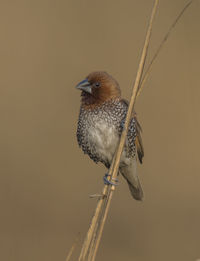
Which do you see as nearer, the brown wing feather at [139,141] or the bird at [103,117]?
the bird at [103,117]

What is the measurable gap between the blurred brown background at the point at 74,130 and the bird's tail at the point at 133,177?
885 mm

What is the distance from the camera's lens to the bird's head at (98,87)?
104 inches

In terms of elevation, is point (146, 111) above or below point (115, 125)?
above

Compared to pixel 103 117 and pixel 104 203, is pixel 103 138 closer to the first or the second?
pixel 103 117

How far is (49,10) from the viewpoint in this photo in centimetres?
467

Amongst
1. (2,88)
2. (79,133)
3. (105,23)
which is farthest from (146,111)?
(79,133)

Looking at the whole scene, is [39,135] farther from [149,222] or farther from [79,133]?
[79,133]

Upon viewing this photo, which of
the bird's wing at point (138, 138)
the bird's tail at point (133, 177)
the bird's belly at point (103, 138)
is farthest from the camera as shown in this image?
the bird's tail at point (133, 177)

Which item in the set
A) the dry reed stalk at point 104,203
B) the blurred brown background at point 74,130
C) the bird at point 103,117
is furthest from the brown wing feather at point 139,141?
the blurred brown background at point 74,130

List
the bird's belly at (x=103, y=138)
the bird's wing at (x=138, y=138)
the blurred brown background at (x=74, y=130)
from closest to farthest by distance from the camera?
the bird's belly at (x=103, y=138), the bird's wing at (x=138, y=138), the blurred brown background at (x=74, y=130)

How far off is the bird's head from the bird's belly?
0.45 feet

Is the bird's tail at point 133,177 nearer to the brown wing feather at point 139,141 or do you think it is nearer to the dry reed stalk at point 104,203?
the brown wing feather at point 139,141

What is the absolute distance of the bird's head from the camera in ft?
8.65

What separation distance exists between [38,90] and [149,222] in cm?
150
